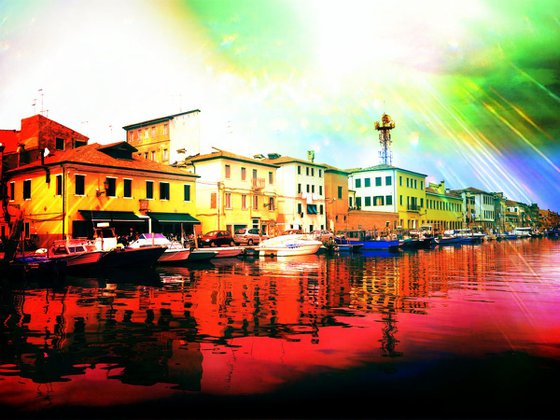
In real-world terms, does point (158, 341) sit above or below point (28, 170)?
below

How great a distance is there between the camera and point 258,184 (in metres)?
60.8

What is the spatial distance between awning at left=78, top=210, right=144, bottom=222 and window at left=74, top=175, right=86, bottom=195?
68.8 inches

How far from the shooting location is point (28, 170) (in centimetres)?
4394

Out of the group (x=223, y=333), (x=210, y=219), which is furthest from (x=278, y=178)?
(x=223, y=333)

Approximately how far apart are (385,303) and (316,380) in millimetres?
9469

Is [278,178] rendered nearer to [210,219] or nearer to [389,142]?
[210,219]

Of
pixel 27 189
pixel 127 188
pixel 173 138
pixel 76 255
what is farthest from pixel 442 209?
pixel 76 255

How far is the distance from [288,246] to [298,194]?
20.7 m

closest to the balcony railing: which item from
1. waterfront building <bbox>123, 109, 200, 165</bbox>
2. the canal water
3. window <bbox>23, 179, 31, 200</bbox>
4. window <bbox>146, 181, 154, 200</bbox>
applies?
waterfront building <bbox>123, 109, 200, 165</bbox>

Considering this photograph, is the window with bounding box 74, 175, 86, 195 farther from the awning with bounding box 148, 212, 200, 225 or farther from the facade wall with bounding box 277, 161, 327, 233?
the facade wall with bounding box 277, 161, 327, 233

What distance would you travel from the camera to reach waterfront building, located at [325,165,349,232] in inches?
2899

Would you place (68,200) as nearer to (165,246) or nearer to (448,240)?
(165,246)

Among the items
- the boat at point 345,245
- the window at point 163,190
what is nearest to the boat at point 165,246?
the window at point 163,190

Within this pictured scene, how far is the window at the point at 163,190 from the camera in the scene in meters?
47.9
